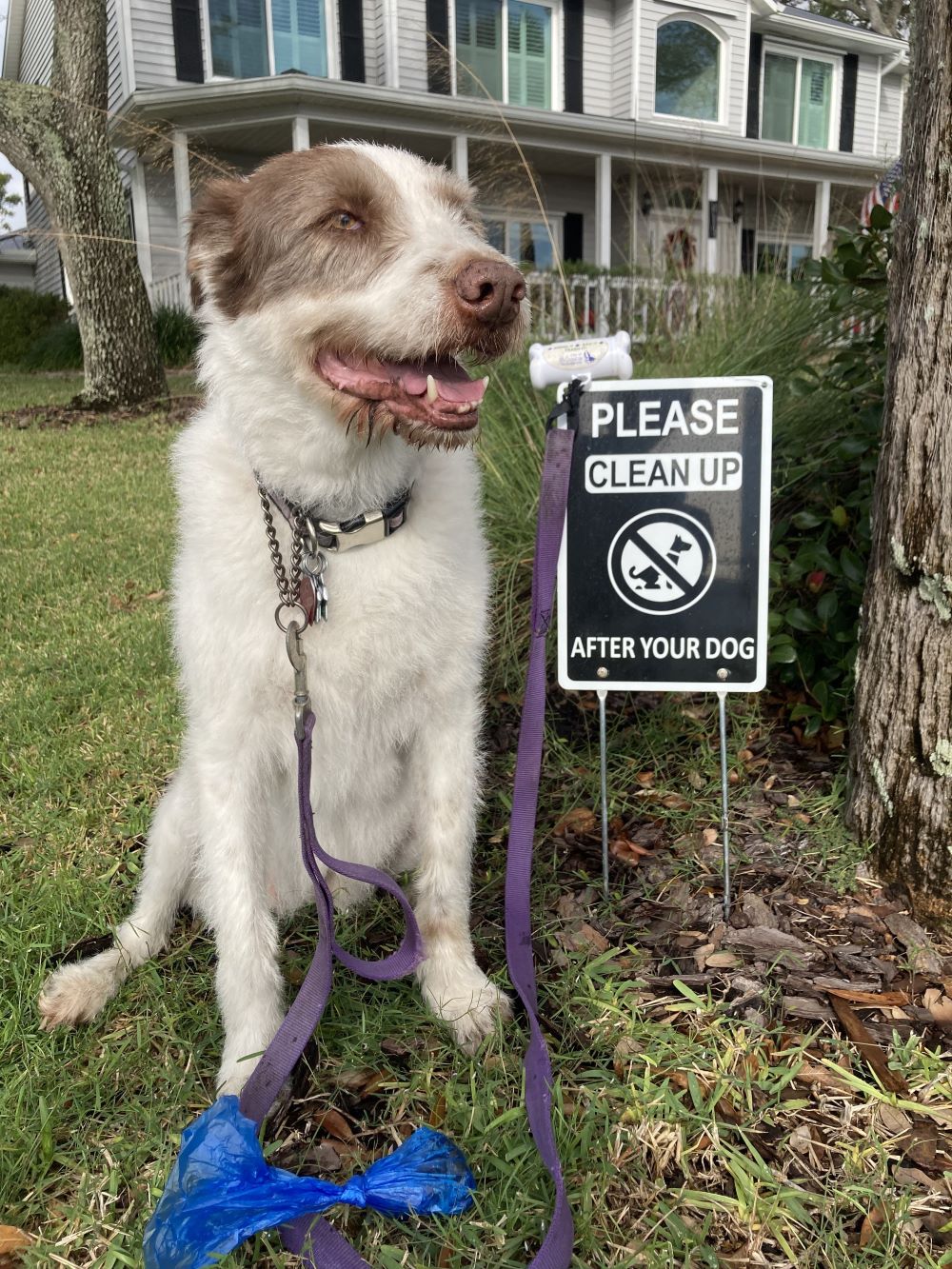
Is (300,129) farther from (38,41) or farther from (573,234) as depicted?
(38,41)

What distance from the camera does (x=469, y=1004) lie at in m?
2.28

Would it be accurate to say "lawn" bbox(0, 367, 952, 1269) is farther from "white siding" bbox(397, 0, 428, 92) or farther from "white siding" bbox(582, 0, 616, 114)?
"white siding" bbox(582, 0, 616, 114)

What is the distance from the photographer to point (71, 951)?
2.57 m

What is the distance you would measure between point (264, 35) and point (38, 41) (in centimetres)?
908

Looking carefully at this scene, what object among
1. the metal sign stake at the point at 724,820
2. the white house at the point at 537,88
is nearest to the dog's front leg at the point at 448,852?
the metal sign stake at the point at 724,820

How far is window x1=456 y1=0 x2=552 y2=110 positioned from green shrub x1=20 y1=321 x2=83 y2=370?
8851 mm

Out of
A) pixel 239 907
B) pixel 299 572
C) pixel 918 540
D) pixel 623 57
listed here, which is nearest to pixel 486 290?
pixel 299 572

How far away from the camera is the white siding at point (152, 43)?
15492mm

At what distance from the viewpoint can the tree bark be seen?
10234 millimetres

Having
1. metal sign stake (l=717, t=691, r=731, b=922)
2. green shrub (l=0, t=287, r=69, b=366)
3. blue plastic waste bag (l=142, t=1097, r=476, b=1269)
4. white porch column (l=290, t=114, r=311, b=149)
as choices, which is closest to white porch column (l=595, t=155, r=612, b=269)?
white porch column (l=290, t=114, r=311, b=149)

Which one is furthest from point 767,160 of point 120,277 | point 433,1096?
point 433,1096

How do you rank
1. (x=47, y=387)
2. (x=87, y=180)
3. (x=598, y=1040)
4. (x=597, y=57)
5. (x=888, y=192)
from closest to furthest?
1. (x=598, y=1040)
2. (x=888, y=192)
3. (x=87, y=180)
4. (x=47, y=387)
5. (x=597, y=57)

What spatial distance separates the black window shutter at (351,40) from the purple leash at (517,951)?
1745 centimetres

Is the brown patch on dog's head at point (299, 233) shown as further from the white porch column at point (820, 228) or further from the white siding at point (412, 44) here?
the white siding at point (412, 44)
